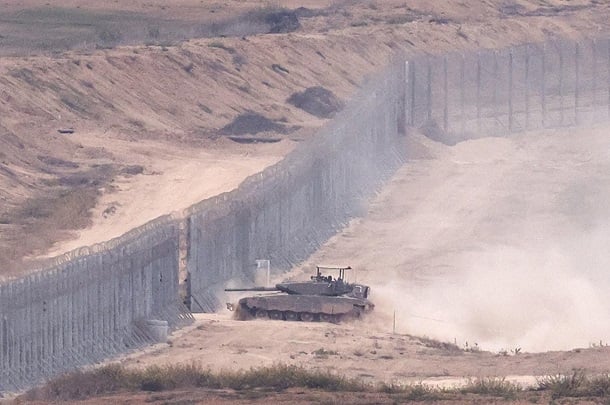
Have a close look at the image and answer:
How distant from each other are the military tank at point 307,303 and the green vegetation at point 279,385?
972 centimetres

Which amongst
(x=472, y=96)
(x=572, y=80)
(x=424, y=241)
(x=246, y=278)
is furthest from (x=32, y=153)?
(x=572, y=80)

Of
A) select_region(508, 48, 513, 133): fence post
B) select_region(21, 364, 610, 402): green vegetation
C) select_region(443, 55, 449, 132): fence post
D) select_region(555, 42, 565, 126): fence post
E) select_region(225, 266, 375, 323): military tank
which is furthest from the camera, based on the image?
select_region(555, 42, 565, 126): fence post

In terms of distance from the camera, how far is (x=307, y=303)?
39.9 metres

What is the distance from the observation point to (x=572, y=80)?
86.1 meters

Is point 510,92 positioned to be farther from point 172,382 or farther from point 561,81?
point 172,382

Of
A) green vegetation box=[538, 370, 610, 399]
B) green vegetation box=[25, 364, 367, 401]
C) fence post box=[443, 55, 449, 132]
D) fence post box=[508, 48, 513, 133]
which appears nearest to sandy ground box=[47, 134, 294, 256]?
fence post box=[443, 55, 449, 132]

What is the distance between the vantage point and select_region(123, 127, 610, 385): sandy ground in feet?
113

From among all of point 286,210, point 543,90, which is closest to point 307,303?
point 286,210

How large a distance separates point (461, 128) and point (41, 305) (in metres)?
44.1

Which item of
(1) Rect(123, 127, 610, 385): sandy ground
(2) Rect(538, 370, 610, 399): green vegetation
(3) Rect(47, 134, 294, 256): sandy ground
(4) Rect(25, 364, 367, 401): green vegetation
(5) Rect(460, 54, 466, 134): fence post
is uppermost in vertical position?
(5) Rect(460, 54, 466, 134): fence post

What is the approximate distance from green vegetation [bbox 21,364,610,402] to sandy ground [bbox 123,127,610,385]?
78.1 inches

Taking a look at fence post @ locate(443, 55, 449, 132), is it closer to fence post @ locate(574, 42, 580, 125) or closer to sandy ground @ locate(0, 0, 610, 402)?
sandy ground @ locate(0, 0, 610, 402)

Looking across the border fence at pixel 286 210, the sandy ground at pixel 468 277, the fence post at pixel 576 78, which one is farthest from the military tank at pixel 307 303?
the fence post at pixel 576 78

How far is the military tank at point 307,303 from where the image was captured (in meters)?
39.8
